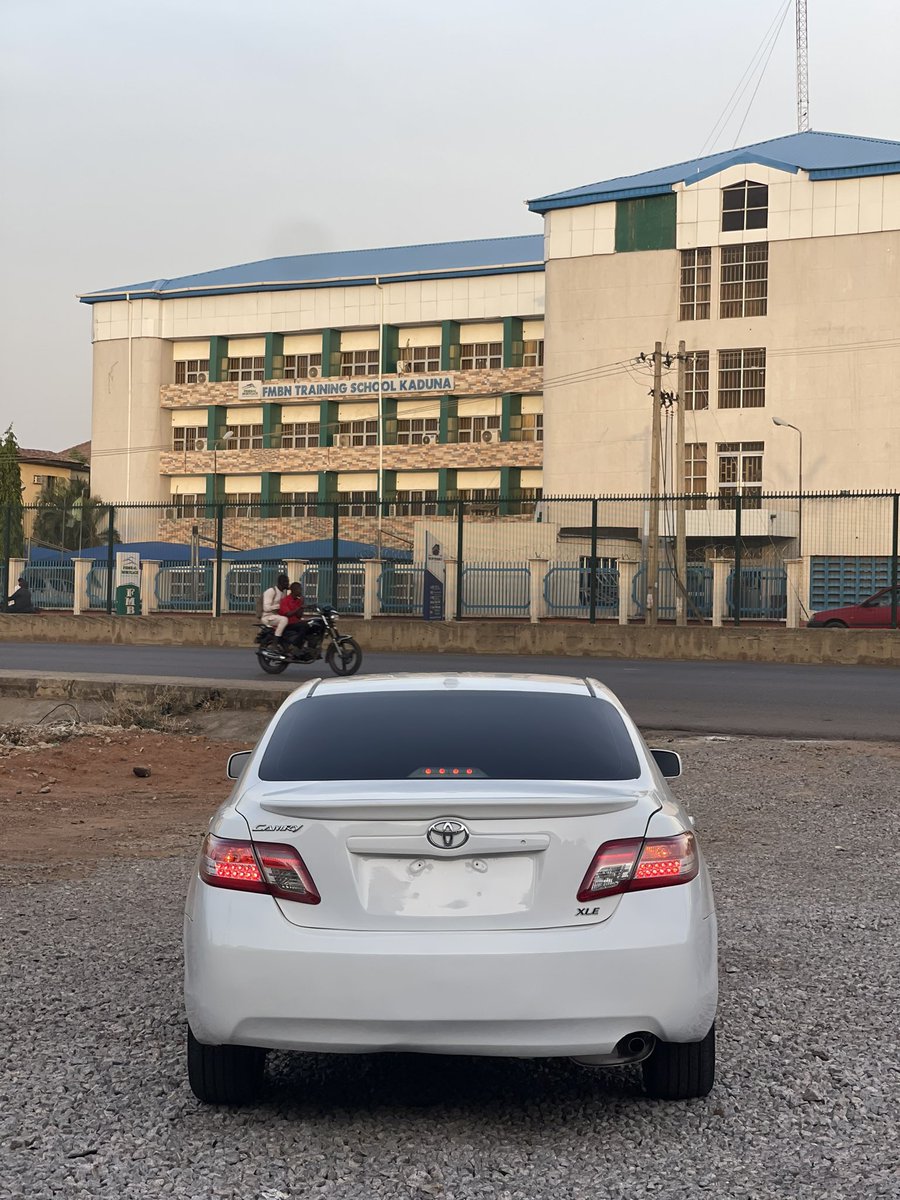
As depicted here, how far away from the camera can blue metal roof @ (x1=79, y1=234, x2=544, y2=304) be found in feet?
299

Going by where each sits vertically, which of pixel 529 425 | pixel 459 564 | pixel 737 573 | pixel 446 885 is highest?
pixel 529 425

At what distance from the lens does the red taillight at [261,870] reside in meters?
4.50

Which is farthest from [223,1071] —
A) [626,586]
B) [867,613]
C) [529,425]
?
[529,425]

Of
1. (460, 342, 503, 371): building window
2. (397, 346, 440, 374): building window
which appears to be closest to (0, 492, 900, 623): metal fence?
(460, 342, 503, 371): building window

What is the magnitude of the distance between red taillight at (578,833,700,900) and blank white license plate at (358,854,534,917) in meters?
0.19

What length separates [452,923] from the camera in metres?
4.42

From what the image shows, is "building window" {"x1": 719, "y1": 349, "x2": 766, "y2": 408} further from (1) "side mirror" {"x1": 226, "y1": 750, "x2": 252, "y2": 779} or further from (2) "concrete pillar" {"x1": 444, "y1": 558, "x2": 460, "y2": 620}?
(1) "side mirror" {"x1": 226, "y1": 750, "x2": 252, "y2": 779}

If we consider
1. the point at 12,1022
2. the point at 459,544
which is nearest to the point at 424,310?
the point at 459,544

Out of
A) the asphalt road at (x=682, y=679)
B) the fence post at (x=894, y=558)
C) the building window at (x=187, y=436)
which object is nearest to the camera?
the asphalt road at (x=682, y=679)

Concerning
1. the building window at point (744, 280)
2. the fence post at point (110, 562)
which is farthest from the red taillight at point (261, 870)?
the building window at point (744, 280)

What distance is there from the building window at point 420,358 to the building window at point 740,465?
2590 centimetres

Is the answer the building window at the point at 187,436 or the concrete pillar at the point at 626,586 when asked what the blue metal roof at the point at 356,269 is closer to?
the building window at the point at 187,436

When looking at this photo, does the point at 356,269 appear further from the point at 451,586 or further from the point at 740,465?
the point at 451,586

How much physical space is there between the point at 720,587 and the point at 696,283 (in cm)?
4096
